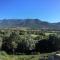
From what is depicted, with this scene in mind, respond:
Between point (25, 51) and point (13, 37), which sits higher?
point (13, 37)

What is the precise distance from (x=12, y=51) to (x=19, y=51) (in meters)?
1.55

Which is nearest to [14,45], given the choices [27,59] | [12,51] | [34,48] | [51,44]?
[12,51]

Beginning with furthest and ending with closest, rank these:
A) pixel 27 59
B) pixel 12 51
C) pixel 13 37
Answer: pixel 13 37
pixel 12 51
pixel 27 59

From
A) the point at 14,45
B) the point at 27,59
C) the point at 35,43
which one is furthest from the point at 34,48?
the point at 27,59

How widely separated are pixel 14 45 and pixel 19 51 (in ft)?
5.51

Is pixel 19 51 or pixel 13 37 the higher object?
pixel 13 37

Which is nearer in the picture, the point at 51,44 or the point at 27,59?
the point at 27,59

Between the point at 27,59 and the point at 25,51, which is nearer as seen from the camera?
the point at 27,59

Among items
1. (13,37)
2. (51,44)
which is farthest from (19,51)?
(51,44)

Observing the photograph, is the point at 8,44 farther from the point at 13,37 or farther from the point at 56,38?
the point at 56,38

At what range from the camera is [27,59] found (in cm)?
3016

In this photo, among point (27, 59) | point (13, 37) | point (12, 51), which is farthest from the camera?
Result: point (13, 37)

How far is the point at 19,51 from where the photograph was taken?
45125 millimetres

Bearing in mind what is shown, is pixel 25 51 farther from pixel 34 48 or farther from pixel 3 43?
pixel 3 43
